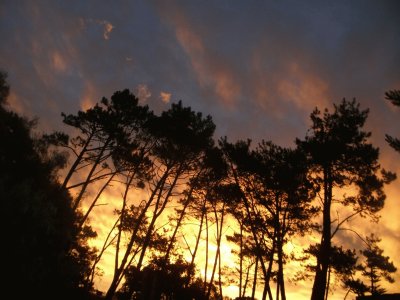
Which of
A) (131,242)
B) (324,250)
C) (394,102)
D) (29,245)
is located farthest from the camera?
(131,242)

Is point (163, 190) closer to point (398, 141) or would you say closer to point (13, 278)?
point (13, 278)

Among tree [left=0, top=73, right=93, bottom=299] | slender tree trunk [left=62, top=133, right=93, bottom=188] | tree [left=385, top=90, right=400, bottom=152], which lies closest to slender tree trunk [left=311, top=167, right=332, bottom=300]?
tree [left=385, top=90, right=400, bottom=152]

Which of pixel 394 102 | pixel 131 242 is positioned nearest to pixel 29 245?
pixel 131 242

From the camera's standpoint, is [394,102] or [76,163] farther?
[76,163]

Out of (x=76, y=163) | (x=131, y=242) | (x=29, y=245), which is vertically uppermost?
(x=76, y=163)

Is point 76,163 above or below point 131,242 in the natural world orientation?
above

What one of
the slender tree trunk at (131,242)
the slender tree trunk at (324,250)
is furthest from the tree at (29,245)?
the slender tree trunk at (324,250)

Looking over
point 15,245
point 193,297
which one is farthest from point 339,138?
point 193,297

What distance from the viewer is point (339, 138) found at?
51.7ft

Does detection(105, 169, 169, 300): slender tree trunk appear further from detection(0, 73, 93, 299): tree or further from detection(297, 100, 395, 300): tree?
detection(297, 100, 395, 300): tree

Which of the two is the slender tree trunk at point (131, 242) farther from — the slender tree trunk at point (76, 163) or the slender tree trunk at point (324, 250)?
the slender tree trunk at point (324, 250)

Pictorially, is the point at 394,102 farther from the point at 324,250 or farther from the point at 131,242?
the point at 131,242

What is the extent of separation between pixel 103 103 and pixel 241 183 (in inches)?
409

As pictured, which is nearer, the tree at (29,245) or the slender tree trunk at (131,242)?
the tree at (29,245)
